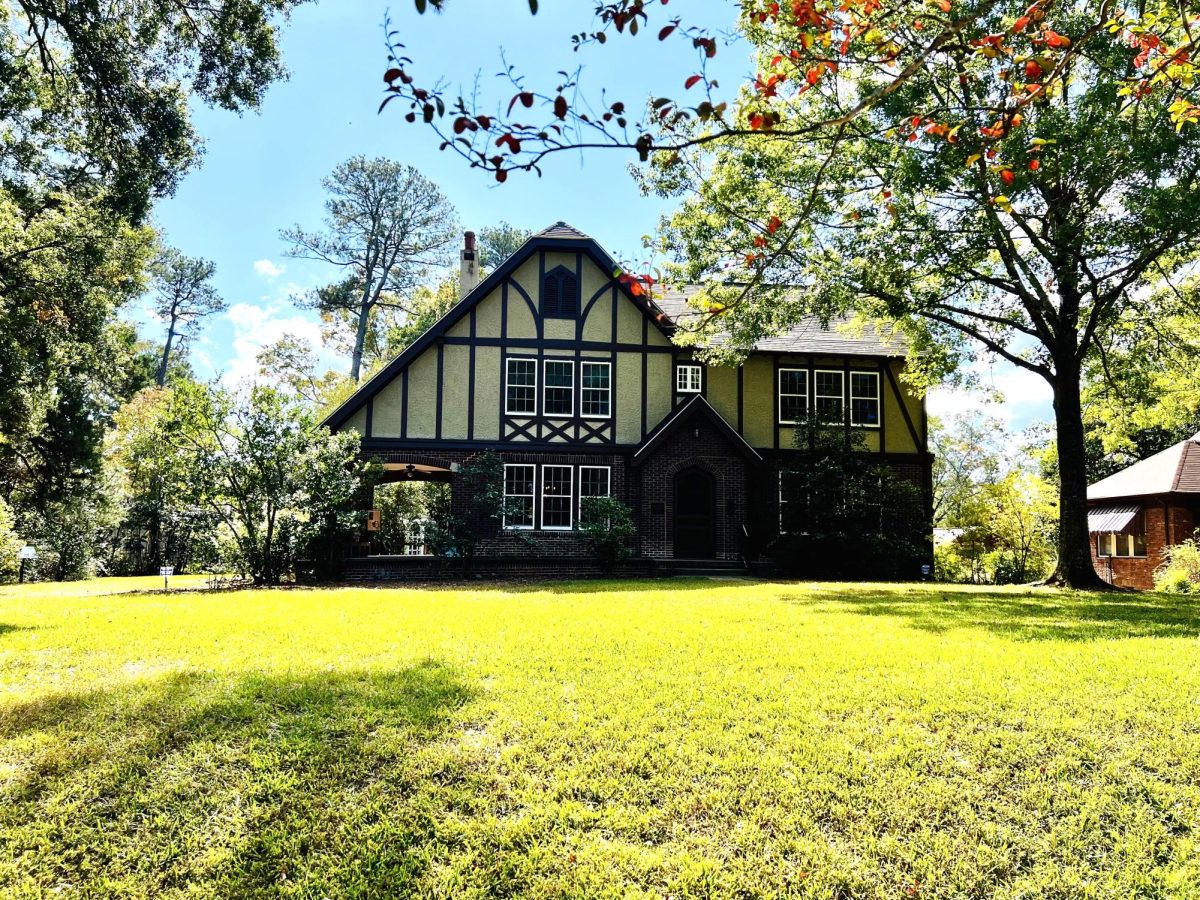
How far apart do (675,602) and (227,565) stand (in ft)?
32.8

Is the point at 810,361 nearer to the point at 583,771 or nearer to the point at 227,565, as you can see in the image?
the point at 227,565

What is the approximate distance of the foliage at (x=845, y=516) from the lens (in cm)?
1764

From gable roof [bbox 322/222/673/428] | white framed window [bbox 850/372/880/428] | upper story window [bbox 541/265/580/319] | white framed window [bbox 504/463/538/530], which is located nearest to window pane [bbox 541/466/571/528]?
white framed window [bbox 504/463/538/530]

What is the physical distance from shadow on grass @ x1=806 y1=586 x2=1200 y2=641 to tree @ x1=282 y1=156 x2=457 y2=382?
91.1 ft

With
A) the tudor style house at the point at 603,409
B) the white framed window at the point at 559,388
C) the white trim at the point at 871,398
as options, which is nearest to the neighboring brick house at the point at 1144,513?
the tudor style house at the point at 603,409

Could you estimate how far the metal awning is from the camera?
23.5 m

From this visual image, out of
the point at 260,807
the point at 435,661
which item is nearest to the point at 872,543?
the point at 435,661

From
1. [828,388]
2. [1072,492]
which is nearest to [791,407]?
[828,388]

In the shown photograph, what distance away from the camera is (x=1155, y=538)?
22.5m

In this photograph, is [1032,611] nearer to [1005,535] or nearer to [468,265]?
[1005,535]

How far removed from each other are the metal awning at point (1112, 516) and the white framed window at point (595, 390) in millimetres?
16269

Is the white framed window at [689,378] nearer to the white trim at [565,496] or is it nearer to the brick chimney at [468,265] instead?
the white trim at [565,496]

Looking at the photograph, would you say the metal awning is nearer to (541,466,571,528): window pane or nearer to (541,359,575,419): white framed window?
(541,466,571,528): window pane

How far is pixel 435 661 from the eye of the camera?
645 cm
